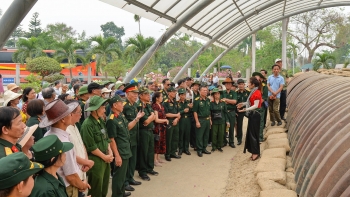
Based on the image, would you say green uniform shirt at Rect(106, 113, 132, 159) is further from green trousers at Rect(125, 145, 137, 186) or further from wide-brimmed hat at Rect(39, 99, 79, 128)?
wide-brimmed hat at Rect(39, 99, 79, 128)

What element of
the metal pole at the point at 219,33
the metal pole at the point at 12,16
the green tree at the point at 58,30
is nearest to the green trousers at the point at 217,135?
the metal pole at the point at 12,16

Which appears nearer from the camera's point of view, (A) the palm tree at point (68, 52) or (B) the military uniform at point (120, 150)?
(B) the military uniform at point (120, 150)

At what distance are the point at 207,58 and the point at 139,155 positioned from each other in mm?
25900

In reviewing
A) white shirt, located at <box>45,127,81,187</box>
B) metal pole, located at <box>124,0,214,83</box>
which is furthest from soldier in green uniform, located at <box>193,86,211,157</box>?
white shirt, located at <box>45,127,81,187</box>

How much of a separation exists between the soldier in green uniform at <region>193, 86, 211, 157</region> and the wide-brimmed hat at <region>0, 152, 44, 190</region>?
5363mm

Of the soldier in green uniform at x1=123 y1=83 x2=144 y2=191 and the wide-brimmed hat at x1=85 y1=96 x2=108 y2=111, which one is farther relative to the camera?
the soldier in green uniform at x1=123 y1=83 x2=144 y2=191

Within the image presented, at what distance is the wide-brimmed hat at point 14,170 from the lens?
1759 mm

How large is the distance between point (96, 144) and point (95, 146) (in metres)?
0.09

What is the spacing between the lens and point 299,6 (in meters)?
15.8

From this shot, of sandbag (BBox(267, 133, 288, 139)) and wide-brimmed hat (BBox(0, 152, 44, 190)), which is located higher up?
wide-brimmed hat (BBox(0, 152, 44, 190))

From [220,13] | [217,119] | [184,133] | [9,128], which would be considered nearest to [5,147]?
[9,128]

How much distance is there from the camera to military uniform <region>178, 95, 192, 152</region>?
701cm

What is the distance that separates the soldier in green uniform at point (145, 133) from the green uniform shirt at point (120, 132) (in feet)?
3.14

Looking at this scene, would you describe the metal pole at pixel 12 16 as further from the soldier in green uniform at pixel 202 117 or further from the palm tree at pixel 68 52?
the palm tree at pixel 68 52
